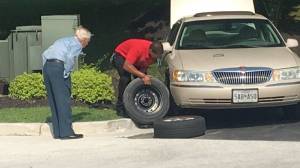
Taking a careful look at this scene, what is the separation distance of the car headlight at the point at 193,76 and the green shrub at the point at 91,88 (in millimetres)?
1899

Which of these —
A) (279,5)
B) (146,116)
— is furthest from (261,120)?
(279,5)

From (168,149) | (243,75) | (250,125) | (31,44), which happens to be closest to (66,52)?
(168,149)

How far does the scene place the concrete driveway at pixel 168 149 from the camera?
24.4ft

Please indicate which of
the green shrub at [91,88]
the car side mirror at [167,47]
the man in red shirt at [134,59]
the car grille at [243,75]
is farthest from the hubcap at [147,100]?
the green shrub at [91,88]

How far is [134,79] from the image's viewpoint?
10.0 m

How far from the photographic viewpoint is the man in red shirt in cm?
973

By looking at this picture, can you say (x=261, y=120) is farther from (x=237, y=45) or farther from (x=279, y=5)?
(x=279, y=5)

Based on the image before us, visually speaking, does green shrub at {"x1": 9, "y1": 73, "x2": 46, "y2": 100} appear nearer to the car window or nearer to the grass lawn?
the grass lawn

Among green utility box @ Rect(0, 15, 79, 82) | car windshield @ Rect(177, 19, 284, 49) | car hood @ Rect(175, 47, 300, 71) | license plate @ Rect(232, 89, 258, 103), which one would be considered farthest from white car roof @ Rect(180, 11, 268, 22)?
license plate @ Rect(232, 89, 258, 103)

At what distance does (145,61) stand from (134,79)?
319 mm

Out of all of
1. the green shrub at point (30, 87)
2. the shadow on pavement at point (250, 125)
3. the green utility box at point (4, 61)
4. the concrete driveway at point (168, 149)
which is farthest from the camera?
the green utility box at point (4, 61)

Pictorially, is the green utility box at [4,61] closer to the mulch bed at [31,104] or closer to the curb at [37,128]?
the mulch bed at [31,104]

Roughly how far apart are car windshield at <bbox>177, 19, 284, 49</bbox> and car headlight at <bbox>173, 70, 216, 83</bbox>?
3.29 feet

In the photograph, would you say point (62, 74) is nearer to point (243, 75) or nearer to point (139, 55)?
point (139, 55)
